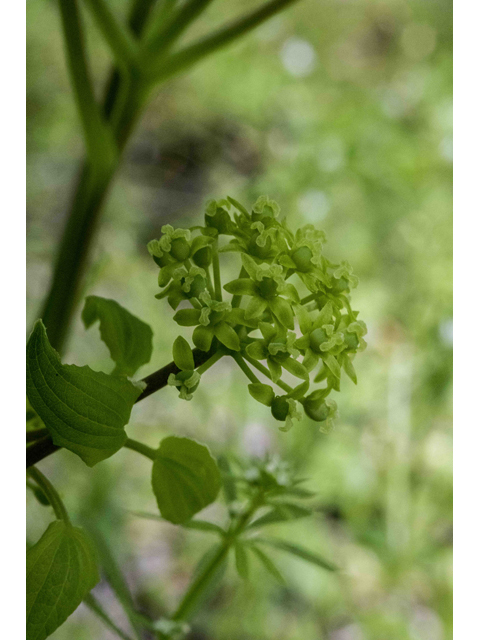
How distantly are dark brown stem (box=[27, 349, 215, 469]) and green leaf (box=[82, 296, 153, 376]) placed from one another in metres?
0.04

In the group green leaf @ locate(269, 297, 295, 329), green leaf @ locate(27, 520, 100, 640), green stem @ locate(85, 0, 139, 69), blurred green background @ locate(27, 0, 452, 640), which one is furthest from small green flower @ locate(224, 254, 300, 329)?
blurred green background @ locate(27, 0, 452, 640)

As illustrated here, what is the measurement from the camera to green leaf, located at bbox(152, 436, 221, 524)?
0.72ft

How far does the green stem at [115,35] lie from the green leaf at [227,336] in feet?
0.75

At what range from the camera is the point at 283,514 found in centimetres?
30

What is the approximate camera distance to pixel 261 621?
0.78 m

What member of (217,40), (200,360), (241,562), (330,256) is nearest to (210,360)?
(200,360)

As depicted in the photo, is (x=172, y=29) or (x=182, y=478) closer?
(x=182, y=478)

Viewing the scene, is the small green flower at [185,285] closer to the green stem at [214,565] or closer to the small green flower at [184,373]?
the small green flower at [184,373]

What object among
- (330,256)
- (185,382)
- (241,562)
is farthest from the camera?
(330,256)

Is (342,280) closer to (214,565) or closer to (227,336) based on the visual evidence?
(227,336)

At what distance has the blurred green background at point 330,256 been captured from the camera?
858 mm

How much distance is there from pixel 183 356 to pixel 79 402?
0.13ft

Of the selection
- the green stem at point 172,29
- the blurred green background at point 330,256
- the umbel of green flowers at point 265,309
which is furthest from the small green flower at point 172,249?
the blurred green background at point 330,256

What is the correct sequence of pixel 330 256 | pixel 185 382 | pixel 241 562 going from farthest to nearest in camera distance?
pixel 330 256 < pixel 241 562 < pixel 185 382
